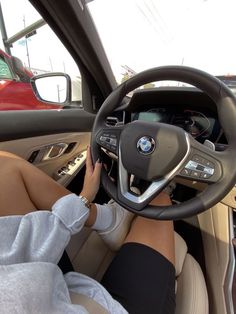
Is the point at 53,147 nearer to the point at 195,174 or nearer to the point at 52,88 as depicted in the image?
the point at 52,88

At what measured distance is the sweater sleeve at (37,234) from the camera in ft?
1.77

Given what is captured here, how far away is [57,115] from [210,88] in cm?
78

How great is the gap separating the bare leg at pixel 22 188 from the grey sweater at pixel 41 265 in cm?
16

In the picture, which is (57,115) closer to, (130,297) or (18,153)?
(18,153)

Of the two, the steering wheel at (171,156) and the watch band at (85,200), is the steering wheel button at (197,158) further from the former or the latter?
the watch band at (85,200)

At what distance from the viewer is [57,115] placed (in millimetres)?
1301

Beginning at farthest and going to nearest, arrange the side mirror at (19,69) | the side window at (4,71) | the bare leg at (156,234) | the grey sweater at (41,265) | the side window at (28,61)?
the side window at (4,71)
the side mirror at (19,69)
the side window at (28,61)
the bare leg at (156,234)
the grey sweater at (41,265)

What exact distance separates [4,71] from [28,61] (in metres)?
0.19

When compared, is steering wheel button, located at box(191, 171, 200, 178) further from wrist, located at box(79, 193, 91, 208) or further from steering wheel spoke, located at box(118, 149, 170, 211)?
wrist, located at box(79, 193, 91, 208)

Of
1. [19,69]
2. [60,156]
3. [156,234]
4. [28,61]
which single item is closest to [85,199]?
[156,234]

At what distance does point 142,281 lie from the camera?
0.74 meters

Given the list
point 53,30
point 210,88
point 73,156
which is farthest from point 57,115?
point 210,88

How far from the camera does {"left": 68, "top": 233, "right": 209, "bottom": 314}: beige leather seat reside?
2.54ft

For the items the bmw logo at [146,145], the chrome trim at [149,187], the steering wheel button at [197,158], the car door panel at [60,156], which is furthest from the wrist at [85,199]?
the car door panel at [60,156]
